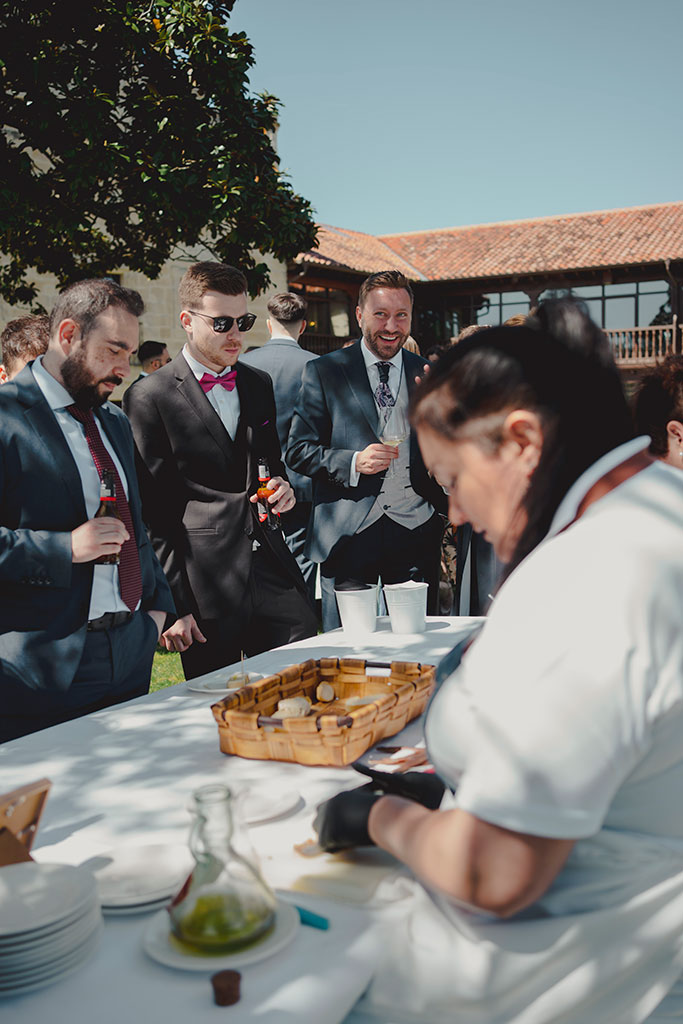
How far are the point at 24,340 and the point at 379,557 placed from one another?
6.56 feet

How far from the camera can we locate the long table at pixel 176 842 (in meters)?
1.12

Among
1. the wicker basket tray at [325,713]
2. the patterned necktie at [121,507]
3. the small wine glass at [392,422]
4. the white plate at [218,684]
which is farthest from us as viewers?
the small wine glass at [392,422]

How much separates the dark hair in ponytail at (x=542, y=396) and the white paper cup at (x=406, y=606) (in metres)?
1.90

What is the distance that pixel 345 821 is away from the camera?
4.60 feet

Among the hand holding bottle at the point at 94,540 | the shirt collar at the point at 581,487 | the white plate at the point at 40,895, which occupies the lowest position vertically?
the white plate at the point at 40,895

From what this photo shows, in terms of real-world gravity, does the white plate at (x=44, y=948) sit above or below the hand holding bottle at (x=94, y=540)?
below

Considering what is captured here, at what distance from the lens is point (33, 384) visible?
2.92 m

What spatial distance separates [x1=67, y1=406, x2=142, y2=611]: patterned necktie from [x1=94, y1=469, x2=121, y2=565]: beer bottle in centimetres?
6

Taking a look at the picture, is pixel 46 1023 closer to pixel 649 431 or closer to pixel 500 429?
pixel 500 429

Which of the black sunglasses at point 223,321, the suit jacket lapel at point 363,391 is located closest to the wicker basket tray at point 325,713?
the black sunglasses at point 223,321

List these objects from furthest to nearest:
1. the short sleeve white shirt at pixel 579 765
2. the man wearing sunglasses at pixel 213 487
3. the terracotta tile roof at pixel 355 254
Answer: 1. the terracotta tile roof at pixel 355 254
2. the man wearing sunglasses at pixel 213 487
3. the short sleeve white shirt at pixel 579 765

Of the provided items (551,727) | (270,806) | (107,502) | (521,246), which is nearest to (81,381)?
(107,502)

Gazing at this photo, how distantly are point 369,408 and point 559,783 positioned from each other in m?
3.61

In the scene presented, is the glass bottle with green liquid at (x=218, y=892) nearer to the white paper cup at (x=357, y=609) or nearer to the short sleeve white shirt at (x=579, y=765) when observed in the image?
the short sleeve white shirt at (x=579, y=765)
